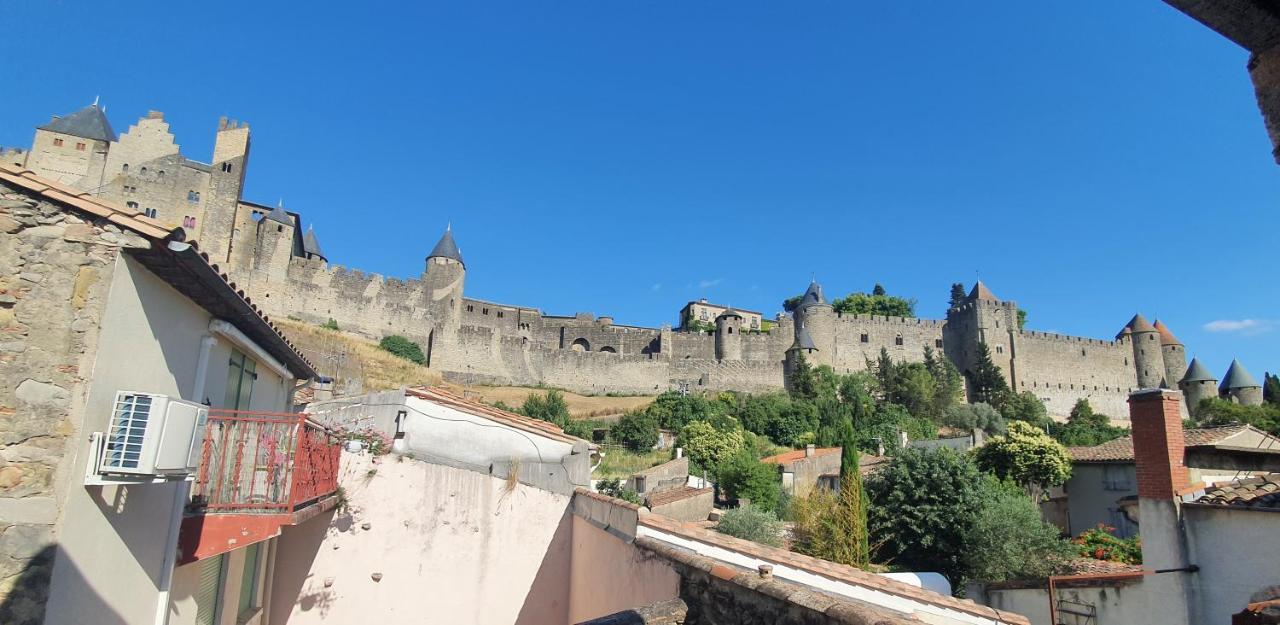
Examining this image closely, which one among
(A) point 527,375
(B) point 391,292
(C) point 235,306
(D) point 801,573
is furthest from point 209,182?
(D) point 801,573

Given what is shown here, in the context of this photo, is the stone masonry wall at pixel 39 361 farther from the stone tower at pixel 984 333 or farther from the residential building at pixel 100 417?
the stone tower at pixel 984 333

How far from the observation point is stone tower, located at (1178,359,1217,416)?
180 feet

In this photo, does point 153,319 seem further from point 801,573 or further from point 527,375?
point 527,375


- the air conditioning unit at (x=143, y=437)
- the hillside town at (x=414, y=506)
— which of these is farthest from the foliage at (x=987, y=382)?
the air conditioning unit at (x=143, y=437)

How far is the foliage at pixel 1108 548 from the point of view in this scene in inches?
588

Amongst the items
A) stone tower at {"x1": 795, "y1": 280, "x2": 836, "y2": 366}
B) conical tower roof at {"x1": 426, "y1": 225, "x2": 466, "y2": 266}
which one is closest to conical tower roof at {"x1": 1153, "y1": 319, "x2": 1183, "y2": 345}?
stone tower at {"x1": 795, "y1": 280, "x2": 836, "y2": 366}

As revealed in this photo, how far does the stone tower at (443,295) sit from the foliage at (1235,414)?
48.3 metres

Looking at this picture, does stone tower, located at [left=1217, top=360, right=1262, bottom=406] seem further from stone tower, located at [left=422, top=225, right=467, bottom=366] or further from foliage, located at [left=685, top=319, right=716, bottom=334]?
stone tower, located at [left=422, top=225, right=467, bottom=366]

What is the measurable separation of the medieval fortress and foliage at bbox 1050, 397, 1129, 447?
295cm

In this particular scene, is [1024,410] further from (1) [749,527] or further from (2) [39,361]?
(2) [39,361]

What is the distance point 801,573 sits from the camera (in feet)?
18.7

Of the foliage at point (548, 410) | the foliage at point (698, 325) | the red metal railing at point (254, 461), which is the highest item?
the foliage at point (698, 325)

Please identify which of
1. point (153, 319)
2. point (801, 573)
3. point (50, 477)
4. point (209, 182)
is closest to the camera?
point (50, 477)

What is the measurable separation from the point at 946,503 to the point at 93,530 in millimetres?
20183
